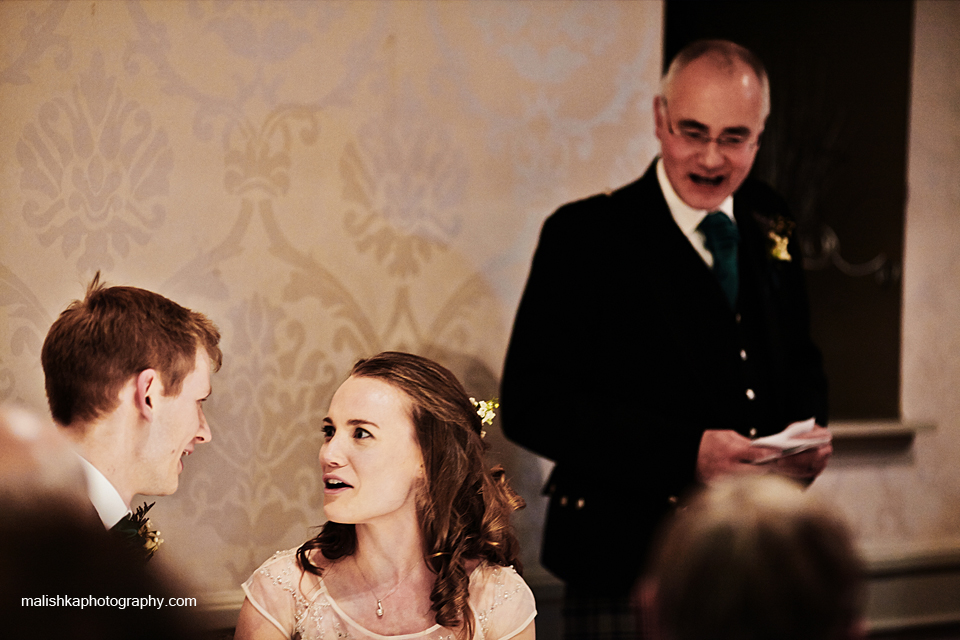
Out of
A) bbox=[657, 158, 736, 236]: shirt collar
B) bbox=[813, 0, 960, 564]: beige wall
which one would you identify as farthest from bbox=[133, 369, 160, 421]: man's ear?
bbox=[813, 0, 960, 564]: beige wall

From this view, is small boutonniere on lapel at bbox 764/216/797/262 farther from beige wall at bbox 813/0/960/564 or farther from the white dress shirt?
beige wall at bbox 813/0/960/564

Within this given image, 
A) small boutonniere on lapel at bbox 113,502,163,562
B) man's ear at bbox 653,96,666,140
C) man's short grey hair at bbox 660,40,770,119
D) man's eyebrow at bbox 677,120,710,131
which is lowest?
small boutonniere on lapel at bbox 113,502,163,562

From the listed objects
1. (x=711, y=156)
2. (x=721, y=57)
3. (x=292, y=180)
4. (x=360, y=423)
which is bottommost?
(x=360, y=423)

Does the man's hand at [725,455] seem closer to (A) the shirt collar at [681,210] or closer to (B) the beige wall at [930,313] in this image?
(A) the shirt collar at [681,210]

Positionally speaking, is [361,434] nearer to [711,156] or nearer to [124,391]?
[124,391]

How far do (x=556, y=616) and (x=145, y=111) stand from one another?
6.16 feet

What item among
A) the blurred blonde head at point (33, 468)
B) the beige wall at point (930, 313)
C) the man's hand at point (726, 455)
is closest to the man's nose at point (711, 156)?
the man's hand at point (726, 455)

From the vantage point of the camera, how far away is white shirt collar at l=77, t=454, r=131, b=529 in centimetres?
152

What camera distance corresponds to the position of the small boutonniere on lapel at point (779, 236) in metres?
2.54

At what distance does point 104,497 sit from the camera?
1.54m

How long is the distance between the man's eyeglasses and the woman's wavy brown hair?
1.11 m

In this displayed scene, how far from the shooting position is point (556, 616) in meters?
2.66

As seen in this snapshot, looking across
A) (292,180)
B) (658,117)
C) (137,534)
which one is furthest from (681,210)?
(137,534)

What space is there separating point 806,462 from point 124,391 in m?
1.79
